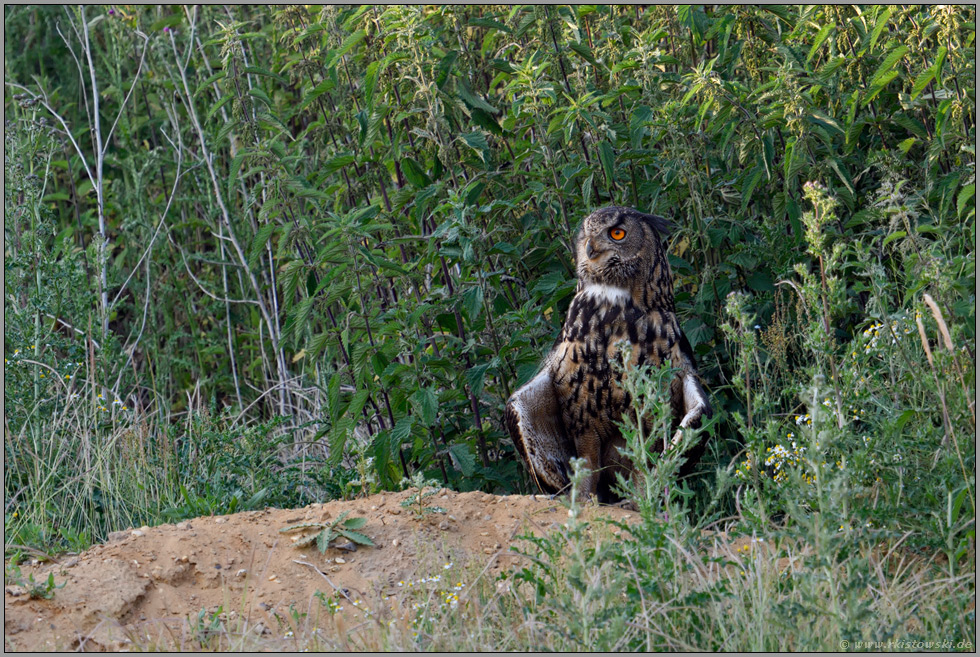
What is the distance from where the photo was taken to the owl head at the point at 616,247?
414 cm

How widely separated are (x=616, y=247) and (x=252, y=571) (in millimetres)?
1961

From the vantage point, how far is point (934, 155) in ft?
13.9

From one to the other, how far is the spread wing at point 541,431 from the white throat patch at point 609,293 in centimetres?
38

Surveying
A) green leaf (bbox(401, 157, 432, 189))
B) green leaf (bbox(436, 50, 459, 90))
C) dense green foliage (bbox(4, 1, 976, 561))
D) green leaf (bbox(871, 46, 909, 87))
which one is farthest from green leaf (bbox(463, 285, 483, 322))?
green leaf (bbox(871, 46, 909, 87))

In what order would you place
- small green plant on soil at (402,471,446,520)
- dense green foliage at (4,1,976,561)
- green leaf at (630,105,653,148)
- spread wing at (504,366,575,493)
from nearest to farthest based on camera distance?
small green plant on soil at (402,471,446,520)
spread wing at (504,366,575,493)
dense green foliage at (4,1,976,561)
green leaf at (630,105,653,148)

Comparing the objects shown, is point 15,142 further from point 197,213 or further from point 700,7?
point 700,7

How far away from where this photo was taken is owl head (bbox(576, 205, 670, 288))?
163 inches

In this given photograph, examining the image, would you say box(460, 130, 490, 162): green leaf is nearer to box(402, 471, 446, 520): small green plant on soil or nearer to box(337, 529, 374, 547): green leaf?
box(402, 471, 446, 520): small green plant on soil

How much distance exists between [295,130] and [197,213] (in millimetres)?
919

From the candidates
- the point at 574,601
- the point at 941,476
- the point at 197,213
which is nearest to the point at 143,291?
the point at 197,213

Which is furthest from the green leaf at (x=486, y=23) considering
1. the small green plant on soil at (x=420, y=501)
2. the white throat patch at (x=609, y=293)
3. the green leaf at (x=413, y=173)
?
the small green plant on soil at (x=420, y=501)

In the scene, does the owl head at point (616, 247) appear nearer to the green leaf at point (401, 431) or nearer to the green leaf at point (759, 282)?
the green leaf at point (759, 282)

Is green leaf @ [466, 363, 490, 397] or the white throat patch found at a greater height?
the white throat patch

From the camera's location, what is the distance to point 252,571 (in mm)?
3605
